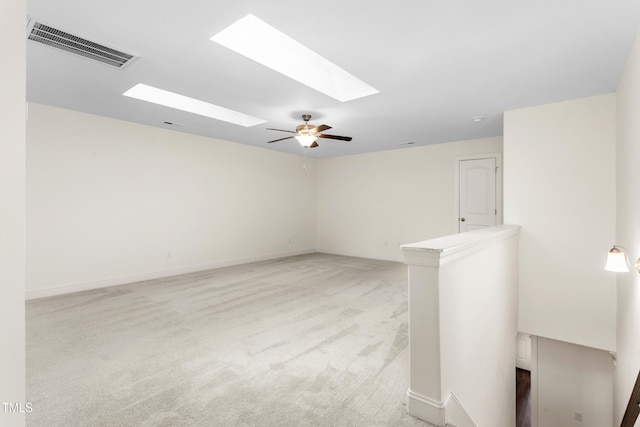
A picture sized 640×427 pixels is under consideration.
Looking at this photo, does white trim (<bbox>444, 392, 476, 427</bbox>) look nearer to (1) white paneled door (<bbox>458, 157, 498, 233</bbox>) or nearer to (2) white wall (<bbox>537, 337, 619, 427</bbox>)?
(2) white wall (<bbox>537, 337, 619, 427</bbox>)

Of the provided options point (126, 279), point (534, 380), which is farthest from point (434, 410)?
point (126, 279)

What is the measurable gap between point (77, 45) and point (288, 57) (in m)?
1.76

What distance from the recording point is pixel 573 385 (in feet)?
14.2

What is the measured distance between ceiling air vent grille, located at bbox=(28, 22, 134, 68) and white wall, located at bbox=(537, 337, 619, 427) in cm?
630

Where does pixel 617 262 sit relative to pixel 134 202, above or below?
below

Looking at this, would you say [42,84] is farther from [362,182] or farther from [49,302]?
[362,182]

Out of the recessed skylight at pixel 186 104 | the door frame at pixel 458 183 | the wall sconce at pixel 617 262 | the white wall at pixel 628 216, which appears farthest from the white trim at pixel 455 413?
the door frame at pixel 458 183

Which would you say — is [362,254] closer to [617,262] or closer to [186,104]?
[186,104]

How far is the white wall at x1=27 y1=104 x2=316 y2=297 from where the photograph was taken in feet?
13.3

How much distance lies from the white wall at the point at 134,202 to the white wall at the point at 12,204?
430 cm

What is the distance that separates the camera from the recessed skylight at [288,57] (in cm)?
246

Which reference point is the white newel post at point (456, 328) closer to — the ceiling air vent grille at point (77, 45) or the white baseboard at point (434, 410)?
the white baseboard at point (434, 410)

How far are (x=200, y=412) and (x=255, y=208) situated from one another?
5.12m

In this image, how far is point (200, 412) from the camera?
1.84 meters
